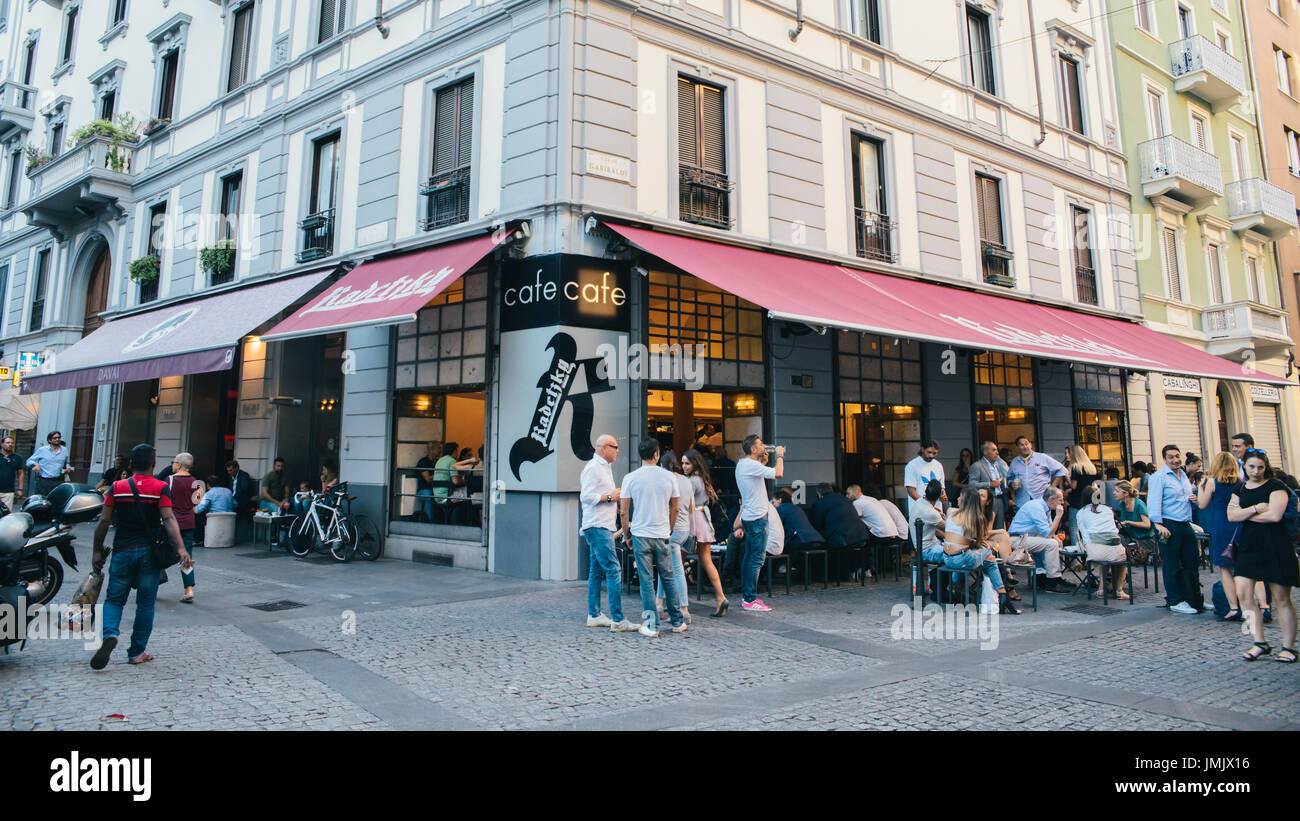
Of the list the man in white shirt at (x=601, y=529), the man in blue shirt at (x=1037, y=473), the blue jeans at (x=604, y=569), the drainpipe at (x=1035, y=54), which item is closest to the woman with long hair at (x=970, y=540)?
the man in white shirt at (x=601, y=529)

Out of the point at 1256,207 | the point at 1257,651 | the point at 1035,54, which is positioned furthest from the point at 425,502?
the point at 1256,207

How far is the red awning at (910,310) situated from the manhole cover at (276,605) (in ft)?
18.9

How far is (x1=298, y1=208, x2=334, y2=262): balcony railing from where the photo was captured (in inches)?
519

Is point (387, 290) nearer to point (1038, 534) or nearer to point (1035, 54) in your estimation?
point (1038, 534)

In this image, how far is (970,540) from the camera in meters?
7.46

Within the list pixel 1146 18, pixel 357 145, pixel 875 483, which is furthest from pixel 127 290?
pixel 1146 18

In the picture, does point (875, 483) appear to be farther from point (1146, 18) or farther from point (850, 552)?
point (1146, 18)

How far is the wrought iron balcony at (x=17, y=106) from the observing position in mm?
23531

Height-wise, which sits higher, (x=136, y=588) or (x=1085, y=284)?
(x=1085, y=284)

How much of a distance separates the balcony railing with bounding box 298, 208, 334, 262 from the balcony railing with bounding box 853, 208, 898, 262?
365 inches

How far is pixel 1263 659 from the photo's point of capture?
592 centimetres

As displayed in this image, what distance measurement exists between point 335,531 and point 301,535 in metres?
0.73

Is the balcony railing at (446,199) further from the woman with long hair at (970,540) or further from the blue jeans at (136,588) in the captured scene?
the woman with long hair at (970,540)

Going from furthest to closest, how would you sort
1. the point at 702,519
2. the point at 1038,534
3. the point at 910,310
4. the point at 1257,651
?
1. the point at 910,310
2. the point at 1038,534
3. the point at 702,519
4. the point at 1257,651
